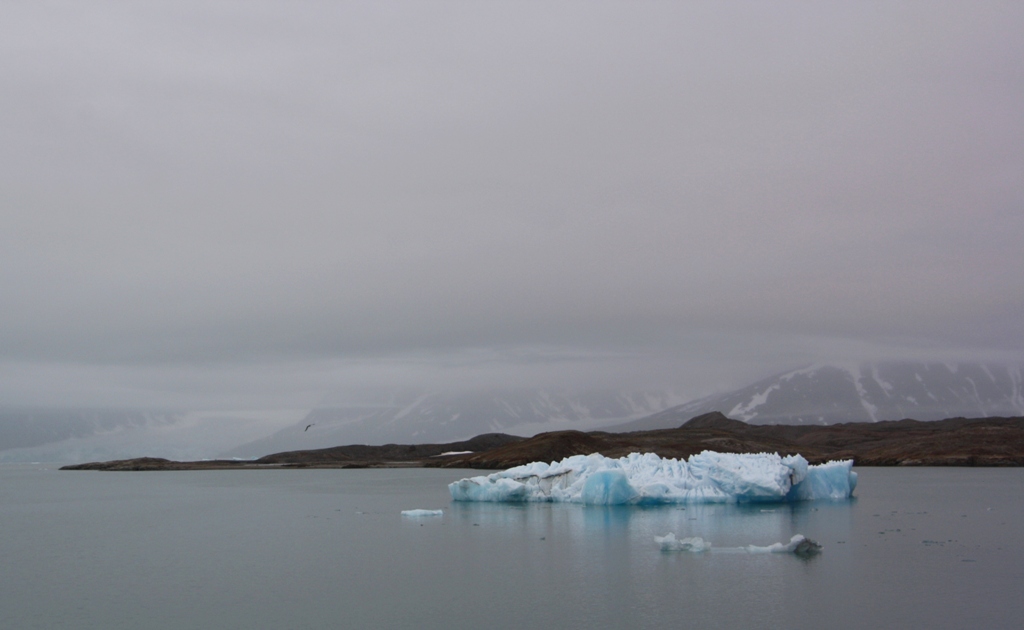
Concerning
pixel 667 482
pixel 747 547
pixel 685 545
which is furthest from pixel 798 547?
pixel 667 482

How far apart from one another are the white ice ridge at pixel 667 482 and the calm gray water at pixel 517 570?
1008mm

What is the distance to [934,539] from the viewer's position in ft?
77.5

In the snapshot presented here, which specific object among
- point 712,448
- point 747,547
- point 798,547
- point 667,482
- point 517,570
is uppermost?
point 712,448

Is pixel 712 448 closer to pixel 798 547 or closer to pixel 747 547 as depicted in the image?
pixel 747 547

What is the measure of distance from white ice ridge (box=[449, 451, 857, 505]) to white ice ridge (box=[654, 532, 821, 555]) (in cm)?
1156

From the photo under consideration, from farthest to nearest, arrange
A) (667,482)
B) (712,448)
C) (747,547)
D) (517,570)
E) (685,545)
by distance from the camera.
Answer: (712,448), (667,482), (747,547), (685,545), (517,570)

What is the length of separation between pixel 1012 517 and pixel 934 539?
8.36 m

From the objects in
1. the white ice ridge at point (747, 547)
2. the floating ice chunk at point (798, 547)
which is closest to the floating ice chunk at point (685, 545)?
the white ice ridge at point (747, 547)

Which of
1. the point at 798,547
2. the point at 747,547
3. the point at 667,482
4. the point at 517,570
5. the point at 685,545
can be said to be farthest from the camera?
the point at 667,482

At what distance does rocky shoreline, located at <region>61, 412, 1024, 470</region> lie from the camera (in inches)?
3118

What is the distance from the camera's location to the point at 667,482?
34812 mm

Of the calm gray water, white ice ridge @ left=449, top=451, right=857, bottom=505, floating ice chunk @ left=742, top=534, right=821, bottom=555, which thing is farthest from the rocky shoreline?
floating ice chunk @ left=742, top=534, right=821, bottom=555

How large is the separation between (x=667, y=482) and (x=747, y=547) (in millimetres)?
13398

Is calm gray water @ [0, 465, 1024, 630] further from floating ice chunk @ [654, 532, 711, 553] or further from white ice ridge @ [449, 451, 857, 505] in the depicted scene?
white ice ridge @ [449, 451, 857, 505]
